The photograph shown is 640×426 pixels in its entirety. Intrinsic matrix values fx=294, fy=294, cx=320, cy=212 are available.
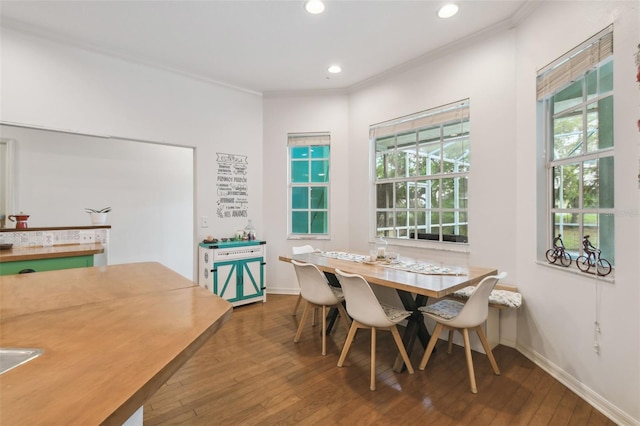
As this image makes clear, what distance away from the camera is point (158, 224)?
15.8ft

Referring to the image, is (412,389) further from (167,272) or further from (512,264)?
(167,272)

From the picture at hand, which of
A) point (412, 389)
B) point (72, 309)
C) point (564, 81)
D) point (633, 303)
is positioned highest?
point (564, 81)

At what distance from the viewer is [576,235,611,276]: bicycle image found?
196 centimetres

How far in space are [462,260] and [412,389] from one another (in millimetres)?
1587

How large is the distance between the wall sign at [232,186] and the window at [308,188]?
2.29 ft

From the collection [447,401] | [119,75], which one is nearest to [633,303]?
[447,401]

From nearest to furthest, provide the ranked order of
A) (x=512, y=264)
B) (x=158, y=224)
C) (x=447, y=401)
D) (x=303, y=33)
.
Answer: (x=447, y=401), (x=512, y=264), (x=303, y=33), (x=158, y=224)

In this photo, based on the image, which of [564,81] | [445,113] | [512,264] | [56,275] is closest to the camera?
[56,275]

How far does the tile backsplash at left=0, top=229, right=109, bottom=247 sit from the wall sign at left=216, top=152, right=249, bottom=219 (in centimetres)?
139

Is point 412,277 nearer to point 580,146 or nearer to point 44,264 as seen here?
point 580,146

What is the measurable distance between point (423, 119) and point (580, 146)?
1.63 metres

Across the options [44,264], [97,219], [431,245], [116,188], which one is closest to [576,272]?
[431,245]

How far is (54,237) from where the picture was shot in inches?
117

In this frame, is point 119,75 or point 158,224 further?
point 158,224
